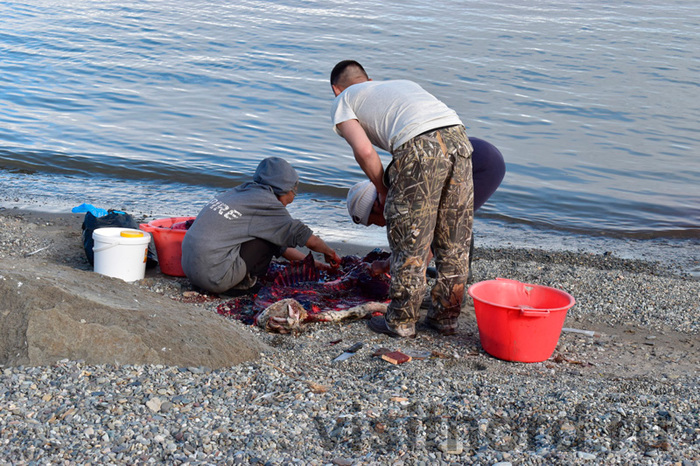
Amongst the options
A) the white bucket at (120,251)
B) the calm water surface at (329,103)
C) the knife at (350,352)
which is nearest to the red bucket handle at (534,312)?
the knife at (350,352)

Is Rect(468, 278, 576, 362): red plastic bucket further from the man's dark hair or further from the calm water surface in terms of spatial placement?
the calm water surface

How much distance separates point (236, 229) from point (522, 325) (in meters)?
2.26

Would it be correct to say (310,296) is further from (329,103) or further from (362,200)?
(329,103)

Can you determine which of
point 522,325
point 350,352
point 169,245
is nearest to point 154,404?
point 350,352

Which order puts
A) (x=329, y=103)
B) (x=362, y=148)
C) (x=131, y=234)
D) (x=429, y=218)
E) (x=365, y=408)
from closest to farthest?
(x=365, y=408) → (x=362, y=148) → (x=429, y=218) → (x=131, y=234) → (x=329, y=103)

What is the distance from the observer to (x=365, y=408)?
10.8 feet

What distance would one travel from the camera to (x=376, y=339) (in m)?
4.65

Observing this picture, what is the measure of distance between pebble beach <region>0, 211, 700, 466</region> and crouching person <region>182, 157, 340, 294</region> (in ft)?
2.44

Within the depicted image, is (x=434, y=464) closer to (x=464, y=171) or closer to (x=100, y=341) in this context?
(x=100, y=341)

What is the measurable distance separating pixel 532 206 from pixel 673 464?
7461 mm

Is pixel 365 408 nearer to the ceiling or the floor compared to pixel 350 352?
nearer to the ceiling

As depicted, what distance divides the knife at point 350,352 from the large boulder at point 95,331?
486 millimetres

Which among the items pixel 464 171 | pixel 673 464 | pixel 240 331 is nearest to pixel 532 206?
pixel 464 171

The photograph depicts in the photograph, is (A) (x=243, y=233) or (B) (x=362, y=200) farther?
(A) (x=243, y=233)
